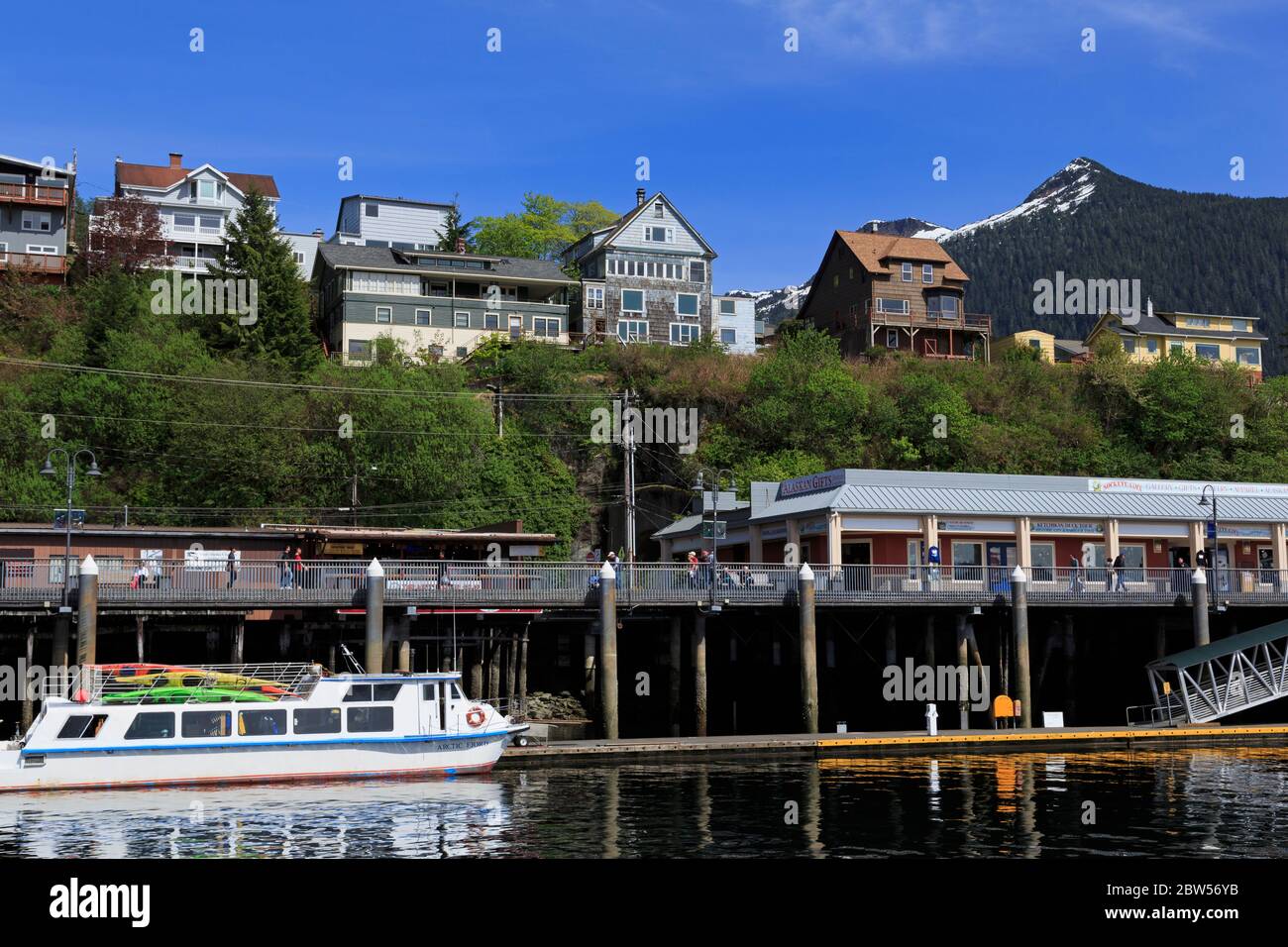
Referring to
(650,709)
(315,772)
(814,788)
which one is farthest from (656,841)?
(650,709)

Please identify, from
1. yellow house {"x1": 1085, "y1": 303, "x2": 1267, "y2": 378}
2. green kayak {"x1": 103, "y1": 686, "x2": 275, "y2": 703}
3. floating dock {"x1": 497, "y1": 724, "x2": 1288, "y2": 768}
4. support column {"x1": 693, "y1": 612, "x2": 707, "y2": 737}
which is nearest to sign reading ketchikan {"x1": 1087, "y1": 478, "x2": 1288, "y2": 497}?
floating dock {"x1": 497, "y1": 724, "x2": 1288, "y2": 768}

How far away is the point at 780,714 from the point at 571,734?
35.3 feet

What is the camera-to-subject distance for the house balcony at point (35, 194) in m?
88.5

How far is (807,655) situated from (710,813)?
1572cm

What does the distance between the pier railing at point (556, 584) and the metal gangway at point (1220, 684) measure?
4.02 metres

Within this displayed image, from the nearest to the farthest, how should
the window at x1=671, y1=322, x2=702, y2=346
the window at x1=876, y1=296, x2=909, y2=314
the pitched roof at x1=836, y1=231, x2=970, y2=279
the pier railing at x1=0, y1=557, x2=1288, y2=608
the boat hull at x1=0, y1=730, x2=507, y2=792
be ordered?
the boat hull at x1=0, y1=730, x2=507, y2=792
the pier railing at x1=0, y1=557, x2=1288, y2=608
the window at x1=671, y1=322, x2=702, y2=346
the window at x1=876, y1=296, x2=909, y2=314
the pitched roof at x1=836, y1=231, x2=970, y2=279

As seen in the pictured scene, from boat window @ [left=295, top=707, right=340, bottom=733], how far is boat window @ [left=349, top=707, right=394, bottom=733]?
1.63 ft

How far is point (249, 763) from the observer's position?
34.8 meters

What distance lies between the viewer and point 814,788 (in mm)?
32938

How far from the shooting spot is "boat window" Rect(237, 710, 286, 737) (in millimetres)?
35000

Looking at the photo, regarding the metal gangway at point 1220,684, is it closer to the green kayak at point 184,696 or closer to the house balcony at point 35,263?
the green kayak at point 184,696

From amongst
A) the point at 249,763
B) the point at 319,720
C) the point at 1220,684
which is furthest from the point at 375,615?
the point at 1220,684

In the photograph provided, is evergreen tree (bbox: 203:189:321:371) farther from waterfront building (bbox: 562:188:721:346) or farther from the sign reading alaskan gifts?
the sign reading alaskan gifts
